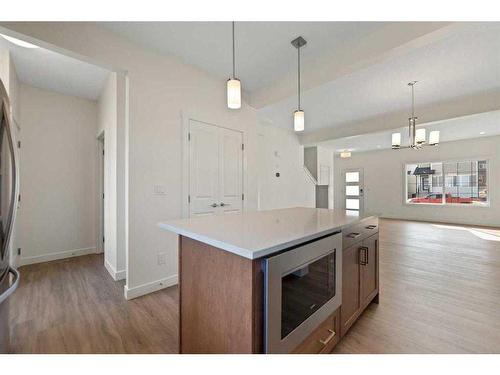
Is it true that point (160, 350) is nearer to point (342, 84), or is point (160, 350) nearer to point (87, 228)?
point (87, 228)

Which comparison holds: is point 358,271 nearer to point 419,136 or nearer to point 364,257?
point 364,257

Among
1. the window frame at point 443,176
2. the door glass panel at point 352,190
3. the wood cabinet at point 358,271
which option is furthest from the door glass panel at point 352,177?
the wood cabinet at point 358,271

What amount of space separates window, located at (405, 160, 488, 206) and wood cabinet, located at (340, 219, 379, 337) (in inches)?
287

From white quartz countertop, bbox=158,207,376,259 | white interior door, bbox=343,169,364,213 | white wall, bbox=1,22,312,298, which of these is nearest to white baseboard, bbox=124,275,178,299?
white wall, bbox=1,22,312,298

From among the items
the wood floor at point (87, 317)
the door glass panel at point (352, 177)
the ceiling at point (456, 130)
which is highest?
the ceiling at point (456, 130)

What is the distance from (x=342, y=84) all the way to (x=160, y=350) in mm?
3871

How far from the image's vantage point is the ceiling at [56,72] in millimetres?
2635

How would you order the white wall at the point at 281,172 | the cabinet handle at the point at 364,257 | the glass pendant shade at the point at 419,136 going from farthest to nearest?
the white wall at the point at 281,172, the glass pendant shade at the point at 419,136, the cabinet handle at the point at 364,257

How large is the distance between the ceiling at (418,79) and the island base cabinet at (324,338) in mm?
2514

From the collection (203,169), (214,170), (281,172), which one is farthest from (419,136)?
(203,169)

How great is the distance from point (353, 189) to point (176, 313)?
8.88m

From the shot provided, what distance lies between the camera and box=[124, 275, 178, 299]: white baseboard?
2.31m

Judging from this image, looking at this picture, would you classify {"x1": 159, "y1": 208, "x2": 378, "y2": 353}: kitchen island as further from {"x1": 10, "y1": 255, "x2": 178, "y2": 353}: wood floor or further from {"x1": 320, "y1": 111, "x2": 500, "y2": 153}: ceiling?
{"x1": 320, "y1": 111, "x2": 500, "y2": 153}: ceiling

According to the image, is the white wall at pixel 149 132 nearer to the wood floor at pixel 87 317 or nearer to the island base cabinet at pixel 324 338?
the wood floor at pixel 87 317
